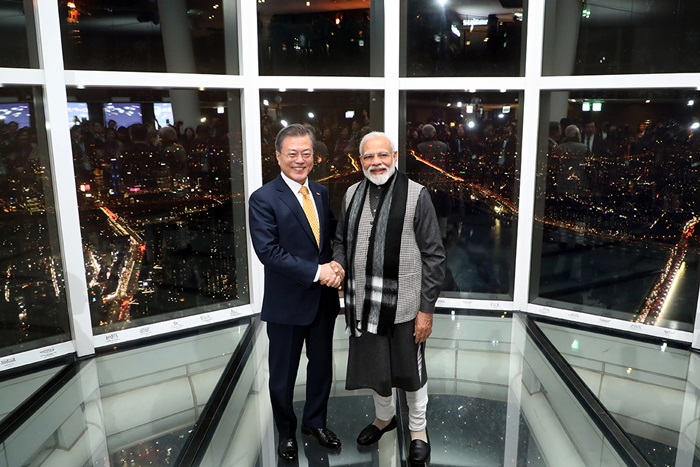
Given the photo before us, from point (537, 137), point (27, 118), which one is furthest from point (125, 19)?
point (537, 137)

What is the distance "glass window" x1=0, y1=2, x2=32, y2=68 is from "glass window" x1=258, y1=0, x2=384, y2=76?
4.90 ft

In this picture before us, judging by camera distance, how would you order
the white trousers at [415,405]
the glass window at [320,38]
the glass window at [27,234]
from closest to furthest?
the white trousers at [415,405], the glass window at [27,234], the glass window at [320,38]

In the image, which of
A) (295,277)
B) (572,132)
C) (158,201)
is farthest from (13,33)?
(572,132)

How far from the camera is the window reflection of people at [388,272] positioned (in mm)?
2254

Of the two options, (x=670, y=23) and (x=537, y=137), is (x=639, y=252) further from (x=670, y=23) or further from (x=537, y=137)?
(x=670, y=23)

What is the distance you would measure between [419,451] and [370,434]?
0.27 meters

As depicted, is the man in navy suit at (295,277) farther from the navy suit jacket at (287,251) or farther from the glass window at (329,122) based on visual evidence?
the glass window at (329,122)

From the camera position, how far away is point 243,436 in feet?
8.48

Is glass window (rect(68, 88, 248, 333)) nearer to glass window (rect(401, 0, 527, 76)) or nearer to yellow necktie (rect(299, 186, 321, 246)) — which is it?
glass window (rect(401, 0, 527, 76))

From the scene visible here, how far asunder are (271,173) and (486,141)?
67.6 inches

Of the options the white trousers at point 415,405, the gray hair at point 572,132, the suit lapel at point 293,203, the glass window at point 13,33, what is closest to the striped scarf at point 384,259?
the suit lapel at point 293,203

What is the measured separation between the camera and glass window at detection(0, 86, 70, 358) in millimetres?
3189

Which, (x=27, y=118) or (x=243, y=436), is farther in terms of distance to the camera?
(x=27, y=118)

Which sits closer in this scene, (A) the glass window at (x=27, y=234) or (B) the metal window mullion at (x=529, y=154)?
(A) the glass window at (x=27, y=234)
